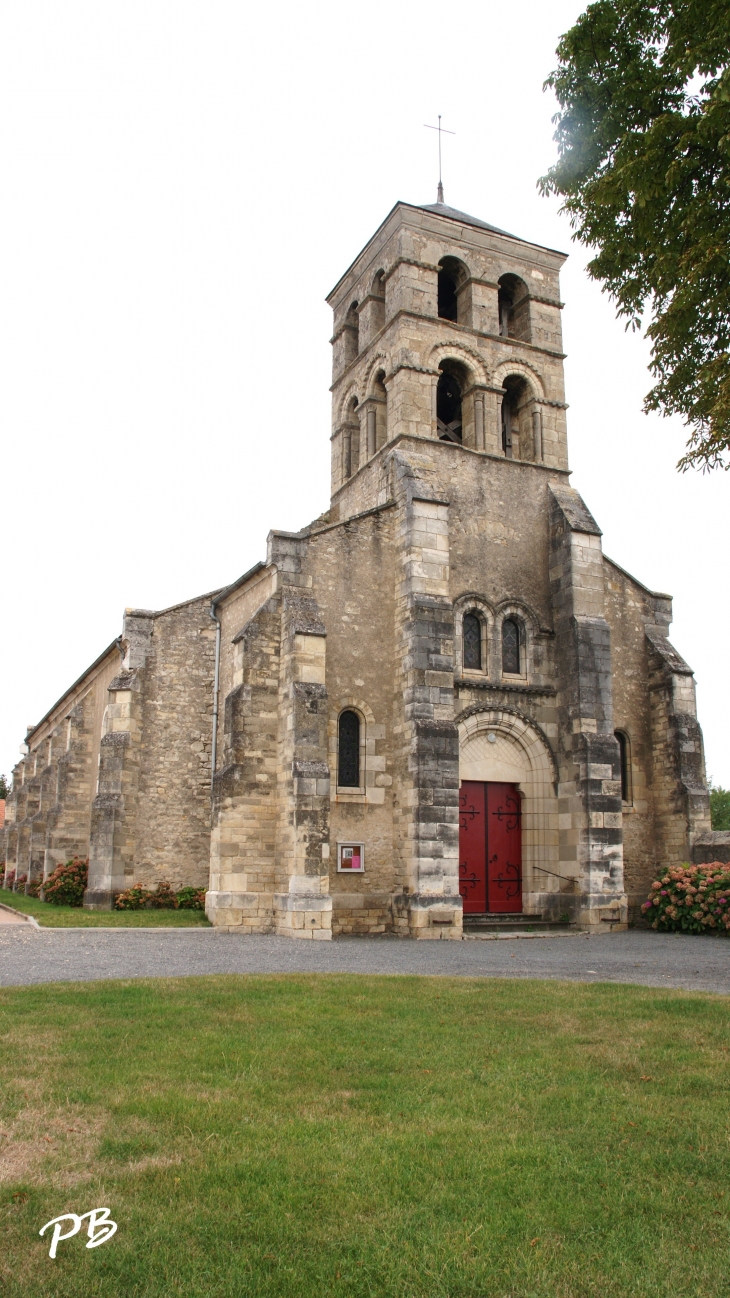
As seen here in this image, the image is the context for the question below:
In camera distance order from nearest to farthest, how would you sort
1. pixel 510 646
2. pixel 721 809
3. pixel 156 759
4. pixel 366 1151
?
pixel 366 1151 < pixel 510 646 < pixel 156 759 < pixel 721 809

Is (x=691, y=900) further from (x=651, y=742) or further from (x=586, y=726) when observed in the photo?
(x=651, y=742)

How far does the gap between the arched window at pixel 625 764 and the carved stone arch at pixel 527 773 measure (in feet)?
7.14

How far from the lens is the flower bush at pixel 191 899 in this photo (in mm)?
20891

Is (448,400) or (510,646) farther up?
(448,400)

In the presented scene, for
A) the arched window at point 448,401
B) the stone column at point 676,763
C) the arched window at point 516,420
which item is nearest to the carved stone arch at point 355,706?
the stone column at point 676,763

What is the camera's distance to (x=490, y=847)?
19.0 metres

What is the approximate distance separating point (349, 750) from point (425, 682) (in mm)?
1986

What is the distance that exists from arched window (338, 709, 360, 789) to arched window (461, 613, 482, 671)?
9.21 feet

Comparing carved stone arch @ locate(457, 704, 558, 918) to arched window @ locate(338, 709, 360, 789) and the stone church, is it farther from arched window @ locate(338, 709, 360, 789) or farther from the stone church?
arched window @ locate(338, 709, 360, 789)

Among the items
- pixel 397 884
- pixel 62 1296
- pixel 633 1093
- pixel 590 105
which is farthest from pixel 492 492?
pixel 62 1296
